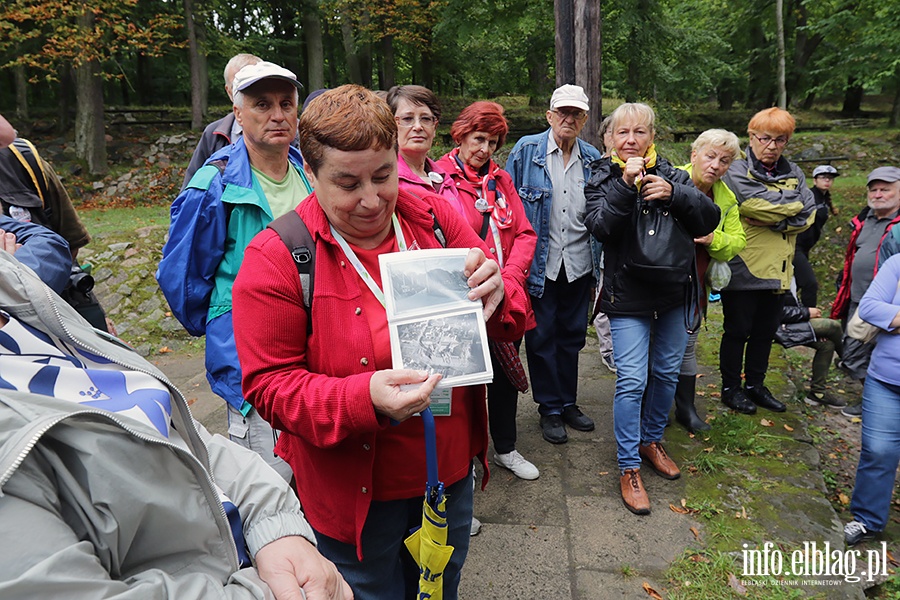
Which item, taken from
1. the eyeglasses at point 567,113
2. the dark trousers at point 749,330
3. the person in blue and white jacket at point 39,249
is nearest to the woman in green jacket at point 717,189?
the dark trousers at point 749,330

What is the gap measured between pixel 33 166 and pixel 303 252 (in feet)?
8.86

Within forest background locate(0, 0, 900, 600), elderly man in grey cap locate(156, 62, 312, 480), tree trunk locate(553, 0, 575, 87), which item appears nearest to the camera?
elderly man in grey cap locate(156, 62, 312, 480)

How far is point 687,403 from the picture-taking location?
14.0 feet

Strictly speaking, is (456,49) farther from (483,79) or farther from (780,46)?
(780,46)

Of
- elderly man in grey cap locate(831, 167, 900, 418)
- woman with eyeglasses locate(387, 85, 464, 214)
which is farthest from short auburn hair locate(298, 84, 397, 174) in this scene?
elderly man in grey cap locate(831, 167, 900, 418)

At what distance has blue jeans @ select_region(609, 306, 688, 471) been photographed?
11.0 feet

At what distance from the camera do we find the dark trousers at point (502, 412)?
356 centimetres

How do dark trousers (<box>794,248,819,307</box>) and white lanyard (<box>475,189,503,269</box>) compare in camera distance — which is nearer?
white lanyard (<box>475,189,503,269</box>)

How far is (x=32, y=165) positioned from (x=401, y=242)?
2.79 meters

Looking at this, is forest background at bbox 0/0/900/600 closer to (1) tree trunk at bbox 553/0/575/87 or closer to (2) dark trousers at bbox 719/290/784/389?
(1) tree trunk at bbox 553/0/575/87

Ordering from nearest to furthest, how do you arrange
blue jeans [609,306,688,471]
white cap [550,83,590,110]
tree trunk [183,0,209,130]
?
blue jeans [609,306,688,471] → white cap [550,83,590,110] → tree trunk [183,0,209,130]

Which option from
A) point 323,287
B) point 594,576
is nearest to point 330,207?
point 323,287

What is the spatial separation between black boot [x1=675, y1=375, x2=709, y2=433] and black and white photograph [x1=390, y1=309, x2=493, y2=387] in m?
3.16

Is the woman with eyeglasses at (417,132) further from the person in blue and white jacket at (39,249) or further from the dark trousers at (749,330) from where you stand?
the dark trousers at (749,330)
